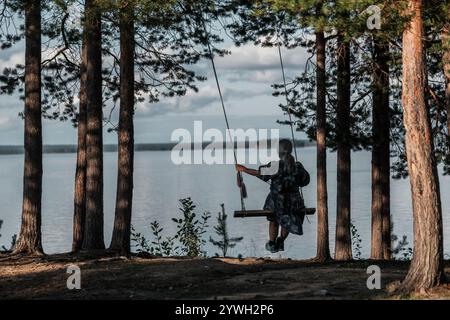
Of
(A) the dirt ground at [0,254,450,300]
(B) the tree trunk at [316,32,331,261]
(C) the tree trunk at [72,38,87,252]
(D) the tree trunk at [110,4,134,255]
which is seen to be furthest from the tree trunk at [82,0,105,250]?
(B) the tree trunk at [316,32,331,261]

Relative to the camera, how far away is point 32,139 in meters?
18.9

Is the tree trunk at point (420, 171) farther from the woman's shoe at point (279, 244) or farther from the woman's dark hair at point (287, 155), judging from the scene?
the woman's shoe at point (279, 244)

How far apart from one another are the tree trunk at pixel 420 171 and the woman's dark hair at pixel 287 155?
8.84 feet

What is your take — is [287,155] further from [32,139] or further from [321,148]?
[32,139]

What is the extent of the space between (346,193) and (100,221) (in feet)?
19.6

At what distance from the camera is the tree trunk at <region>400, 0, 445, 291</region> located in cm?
1212

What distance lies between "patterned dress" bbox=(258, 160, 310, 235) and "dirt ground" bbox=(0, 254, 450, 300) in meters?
0.89

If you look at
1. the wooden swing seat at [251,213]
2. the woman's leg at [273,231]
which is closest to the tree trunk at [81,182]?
the woman's leg at [273,231]

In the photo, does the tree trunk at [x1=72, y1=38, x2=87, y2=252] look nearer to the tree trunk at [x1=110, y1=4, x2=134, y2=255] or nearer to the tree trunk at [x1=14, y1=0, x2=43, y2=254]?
the tree trunk at [x1=14, y1=0, x2=43, y2=254]

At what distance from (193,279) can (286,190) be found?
226cm

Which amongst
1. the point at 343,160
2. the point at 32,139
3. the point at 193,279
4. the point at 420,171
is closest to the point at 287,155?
the point at 193,279

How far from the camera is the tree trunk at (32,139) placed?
18.8 meters
